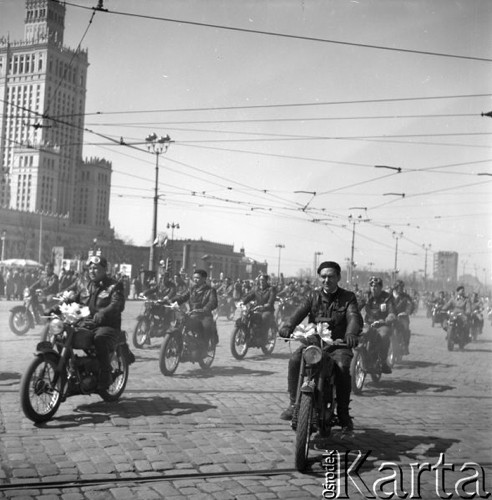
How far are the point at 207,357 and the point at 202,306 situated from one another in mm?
858

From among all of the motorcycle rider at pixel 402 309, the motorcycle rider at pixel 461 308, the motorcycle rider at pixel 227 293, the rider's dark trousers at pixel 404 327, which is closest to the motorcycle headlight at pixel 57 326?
the motorcycle rider at pixel 402 309

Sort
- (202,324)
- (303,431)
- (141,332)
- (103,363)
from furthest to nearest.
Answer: (141,332)
(202,324)
(103,363)
(303,431)

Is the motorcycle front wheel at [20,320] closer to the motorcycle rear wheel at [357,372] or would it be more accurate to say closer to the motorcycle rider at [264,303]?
the motorcycle rider at [264,303]

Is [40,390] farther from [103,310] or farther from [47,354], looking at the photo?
[103,310]

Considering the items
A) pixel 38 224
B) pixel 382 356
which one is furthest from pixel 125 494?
pixel 38 224

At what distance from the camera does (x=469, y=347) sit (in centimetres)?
1711

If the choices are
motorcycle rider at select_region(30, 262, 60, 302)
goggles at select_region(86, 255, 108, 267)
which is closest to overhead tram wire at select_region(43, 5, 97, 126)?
motorcycle rider at select_region(30, 262, 60, 302)

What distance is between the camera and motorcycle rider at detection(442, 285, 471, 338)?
637 inches

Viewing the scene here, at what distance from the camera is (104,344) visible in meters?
6.70

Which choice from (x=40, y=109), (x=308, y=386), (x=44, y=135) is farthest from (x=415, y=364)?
(x=44, y=135)

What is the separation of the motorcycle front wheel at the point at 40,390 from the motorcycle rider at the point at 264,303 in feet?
21.1

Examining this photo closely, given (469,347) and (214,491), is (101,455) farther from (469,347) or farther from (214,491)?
(469,347)

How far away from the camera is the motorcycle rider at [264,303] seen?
1228cm

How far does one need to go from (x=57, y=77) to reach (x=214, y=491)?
11725 mm
